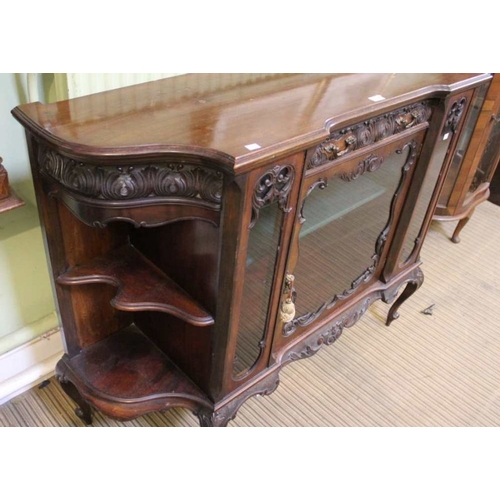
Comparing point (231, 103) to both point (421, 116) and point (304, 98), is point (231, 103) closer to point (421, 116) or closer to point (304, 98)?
point (304, 98)

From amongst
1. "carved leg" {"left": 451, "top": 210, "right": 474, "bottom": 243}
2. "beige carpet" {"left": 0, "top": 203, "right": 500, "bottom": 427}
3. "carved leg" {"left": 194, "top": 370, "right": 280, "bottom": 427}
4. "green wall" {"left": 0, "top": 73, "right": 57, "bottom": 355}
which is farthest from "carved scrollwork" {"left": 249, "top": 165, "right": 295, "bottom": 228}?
"carved leg" {"left": 451, "top": 210, "right": 474, "bottom": 243}

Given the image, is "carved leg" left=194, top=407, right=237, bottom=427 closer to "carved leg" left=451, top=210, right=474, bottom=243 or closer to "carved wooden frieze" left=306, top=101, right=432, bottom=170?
"carved wooden frieze" left=306, top=101, right=432, bottom=170

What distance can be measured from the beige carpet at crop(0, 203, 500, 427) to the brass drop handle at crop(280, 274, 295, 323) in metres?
0.36

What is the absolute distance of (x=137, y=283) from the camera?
0.75 metres

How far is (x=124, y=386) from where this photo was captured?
32.6 inches

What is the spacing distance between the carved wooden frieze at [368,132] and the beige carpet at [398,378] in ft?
2.04

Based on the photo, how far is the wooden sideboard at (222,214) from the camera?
587 mm

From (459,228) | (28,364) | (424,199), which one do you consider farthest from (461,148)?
(28,364)

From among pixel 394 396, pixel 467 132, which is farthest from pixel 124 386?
pixel 467 132

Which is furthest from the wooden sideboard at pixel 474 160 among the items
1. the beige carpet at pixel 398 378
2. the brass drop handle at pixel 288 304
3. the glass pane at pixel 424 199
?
the brass drop handle at pixel 288 304

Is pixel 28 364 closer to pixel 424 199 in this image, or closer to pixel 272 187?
pixel 272 187

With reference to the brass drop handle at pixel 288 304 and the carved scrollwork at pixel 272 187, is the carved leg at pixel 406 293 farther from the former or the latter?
the carved scrollwork at pixel 272 187

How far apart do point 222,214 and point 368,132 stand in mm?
292
